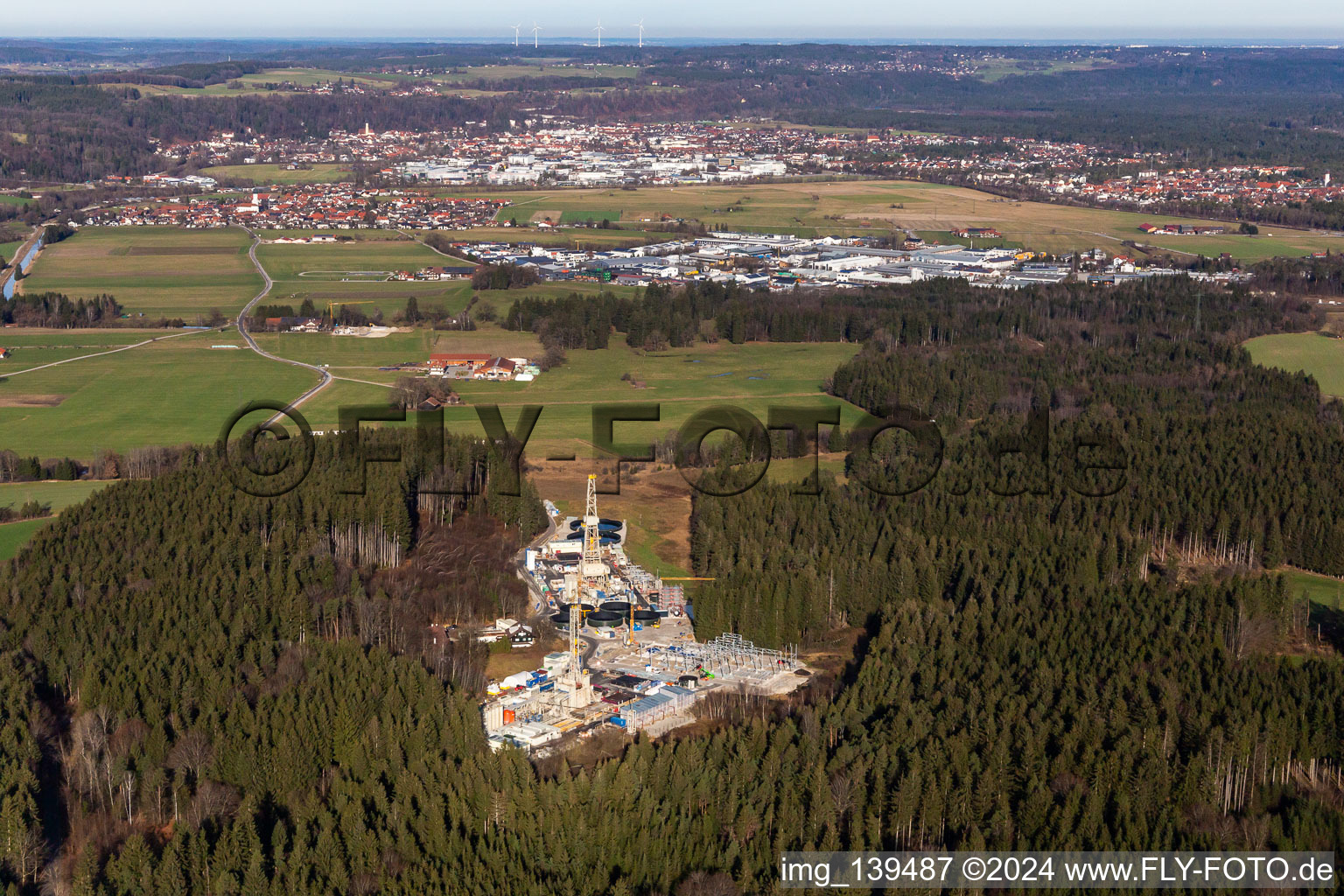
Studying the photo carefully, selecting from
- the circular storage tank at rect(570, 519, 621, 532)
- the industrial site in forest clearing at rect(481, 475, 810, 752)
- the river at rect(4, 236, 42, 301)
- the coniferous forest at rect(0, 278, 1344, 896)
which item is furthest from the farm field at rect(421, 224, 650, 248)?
the industrial site in forest clearing at rect(481, 475, 810, 752)

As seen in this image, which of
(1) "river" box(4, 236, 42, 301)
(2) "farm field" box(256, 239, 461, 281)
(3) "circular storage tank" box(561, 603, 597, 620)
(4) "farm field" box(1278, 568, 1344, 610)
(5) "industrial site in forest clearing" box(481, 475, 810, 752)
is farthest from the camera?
(2) "farm field" box(256, 239, 461, 281)

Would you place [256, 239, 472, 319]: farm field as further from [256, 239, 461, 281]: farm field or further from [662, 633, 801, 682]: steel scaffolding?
[662, 633, 801, 682]: steel scaffolding

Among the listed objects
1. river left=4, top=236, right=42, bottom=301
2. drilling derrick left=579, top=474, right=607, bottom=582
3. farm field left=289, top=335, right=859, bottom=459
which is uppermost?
drilling derrick left=579, top=474, right=607, bottom=582

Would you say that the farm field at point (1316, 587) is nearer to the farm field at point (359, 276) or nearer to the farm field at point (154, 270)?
the farm field at point (359, 276)

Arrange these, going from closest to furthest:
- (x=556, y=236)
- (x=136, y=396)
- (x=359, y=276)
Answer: (x=136, y=396) < (x=359, y=276) < (x=556, y=236)

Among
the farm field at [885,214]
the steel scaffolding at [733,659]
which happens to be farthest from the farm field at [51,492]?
the farm field at [885,214]

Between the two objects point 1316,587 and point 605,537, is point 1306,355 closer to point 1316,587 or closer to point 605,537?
point 1316,587

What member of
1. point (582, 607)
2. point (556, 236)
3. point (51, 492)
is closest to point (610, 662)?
point (582, 607)
